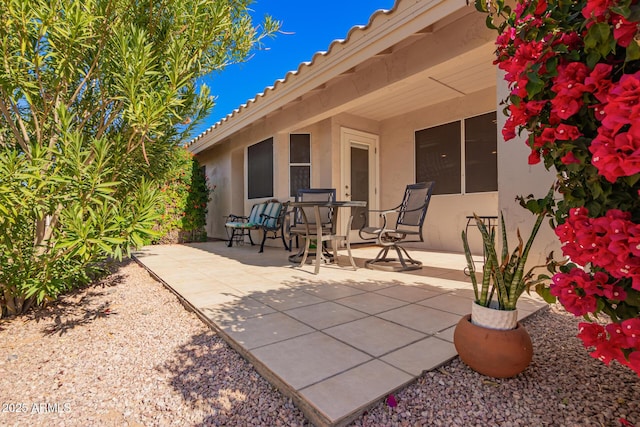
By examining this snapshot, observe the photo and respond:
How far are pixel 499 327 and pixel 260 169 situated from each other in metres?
5.98

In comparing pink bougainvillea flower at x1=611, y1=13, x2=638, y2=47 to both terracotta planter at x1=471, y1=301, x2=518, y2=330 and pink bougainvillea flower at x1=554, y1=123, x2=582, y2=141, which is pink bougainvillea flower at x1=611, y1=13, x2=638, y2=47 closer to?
pink bougainvillea flower at x1=554, y1=123, x2=582, y2=141

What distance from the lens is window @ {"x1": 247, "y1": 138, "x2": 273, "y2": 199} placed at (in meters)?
6.46

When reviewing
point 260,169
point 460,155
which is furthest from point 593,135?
point 260,169

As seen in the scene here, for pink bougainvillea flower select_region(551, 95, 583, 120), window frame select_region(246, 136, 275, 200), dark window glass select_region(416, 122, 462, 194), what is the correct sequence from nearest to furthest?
pink bougainvillea flower select_region(551, 95, 583, 120), dark window glass select_region(416, 122, 462, 194), window frame select_region(246, 136, 275, 200)

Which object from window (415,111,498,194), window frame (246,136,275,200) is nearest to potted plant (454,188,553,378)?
window (415,111,498,194)

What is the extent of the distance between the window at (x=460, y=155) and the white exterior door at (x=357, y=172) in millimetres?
912

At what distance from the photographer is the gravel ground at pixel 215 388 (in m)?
1.20

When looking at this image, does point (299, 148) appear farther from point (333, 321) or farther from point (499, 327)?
point (499, 327)

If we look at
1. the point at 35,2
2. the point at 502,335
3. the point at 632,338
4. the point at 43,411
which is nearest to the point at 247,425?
the point at 43,411

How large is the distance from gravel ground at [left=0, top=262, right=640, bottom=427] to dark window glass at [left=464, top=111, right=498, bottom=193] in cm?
325

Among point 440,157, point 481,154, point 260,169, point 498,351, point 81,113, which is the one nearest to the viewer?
point 498,351

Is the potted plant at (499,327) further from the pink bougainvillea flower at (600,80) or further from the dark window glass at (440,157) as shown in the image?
the dark window glass at (440,157)

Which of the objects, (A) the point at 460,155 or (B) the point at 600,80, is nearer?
(B) the point at 600,80

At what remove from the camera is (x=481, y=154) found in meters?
5.02
